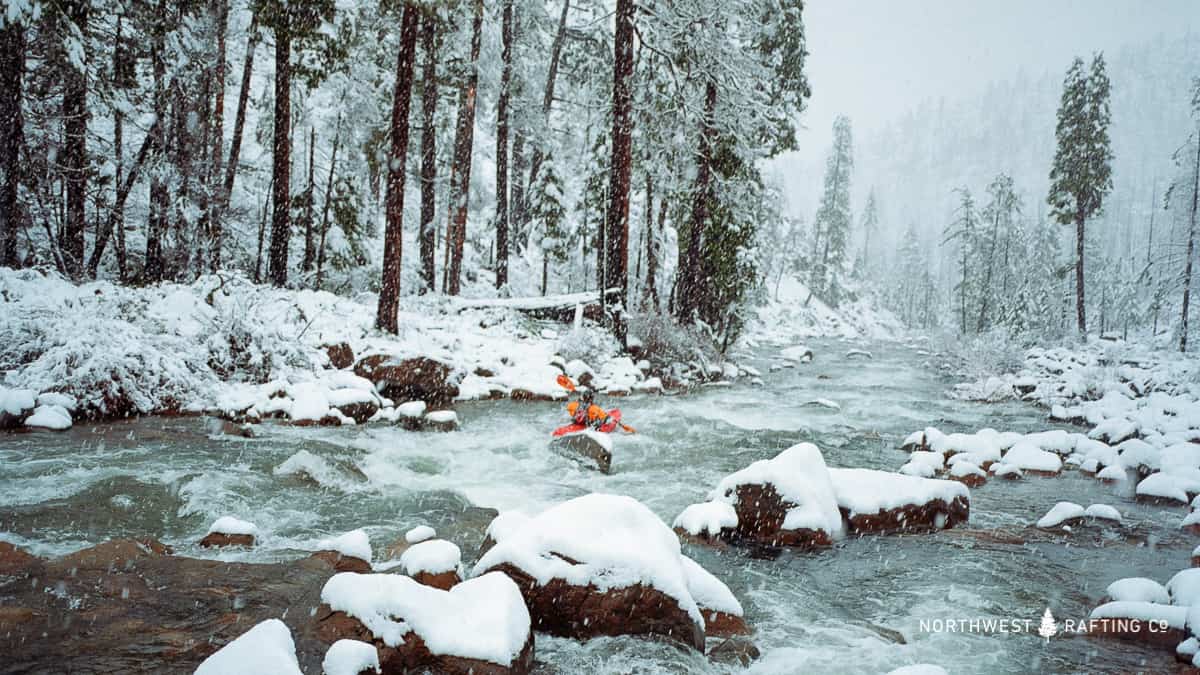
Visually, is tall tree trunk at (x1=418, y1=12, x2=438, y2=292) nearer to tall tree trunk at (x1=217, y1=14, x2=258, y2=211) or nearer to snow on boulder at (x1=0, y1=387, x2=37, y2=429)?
tall tree trunk at (x1=217, y1=14, x2=258, y2=211)

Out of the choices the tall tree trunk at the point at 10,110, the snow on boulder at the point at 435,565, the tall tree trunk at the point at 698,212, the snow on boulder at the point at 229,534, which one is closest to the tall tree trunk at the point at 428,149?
the tall tree trunk at the point at 698,212

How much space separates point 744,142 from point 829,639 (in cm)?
1415

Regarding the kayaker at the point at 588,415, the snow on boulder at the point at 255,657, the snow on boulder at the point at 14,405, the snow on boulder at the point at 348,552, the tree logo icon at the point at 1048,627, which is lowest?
the tree logo icon at the point at 1048,627

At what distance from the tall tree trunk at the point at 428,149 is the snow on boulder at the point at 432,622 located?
14034mm

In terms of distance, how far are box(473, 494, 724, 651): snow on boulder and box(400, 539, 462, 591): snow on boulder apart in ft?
0.77

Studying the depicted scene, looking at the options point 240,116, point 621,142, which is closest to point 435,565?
point 621,142

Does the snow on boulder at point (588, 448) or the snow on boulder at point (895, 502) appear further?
the snow on boulder at point (588, 448)

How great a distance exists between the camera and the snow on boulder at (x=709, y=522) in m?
6.35

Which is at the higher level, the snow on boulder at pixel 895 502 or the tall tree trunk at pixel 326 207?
the tall tree trunk at pixel 326 207

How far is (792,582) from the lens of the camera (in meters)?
5.60

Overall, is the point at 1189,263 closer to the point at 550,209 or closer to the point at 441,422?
the point at 550,209

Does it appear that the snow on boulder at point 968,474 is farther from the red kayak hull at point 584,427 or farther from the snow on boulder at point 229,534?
the snow on boulder at point 229,534

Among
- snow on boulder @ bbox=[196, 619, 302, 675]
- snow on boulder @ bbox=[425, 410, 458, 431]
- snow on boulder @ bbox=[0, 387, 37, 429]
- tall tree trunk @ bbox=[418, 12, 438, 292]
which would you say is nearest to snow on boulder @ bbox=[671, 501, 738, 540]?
snow on boulder @ bbox=[196, 619, 302, 675]

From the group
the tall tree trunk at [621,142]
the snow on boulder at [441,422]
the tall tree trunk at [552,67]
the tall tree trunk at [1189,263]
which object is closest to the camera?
the snow on boulder at [441,422]
